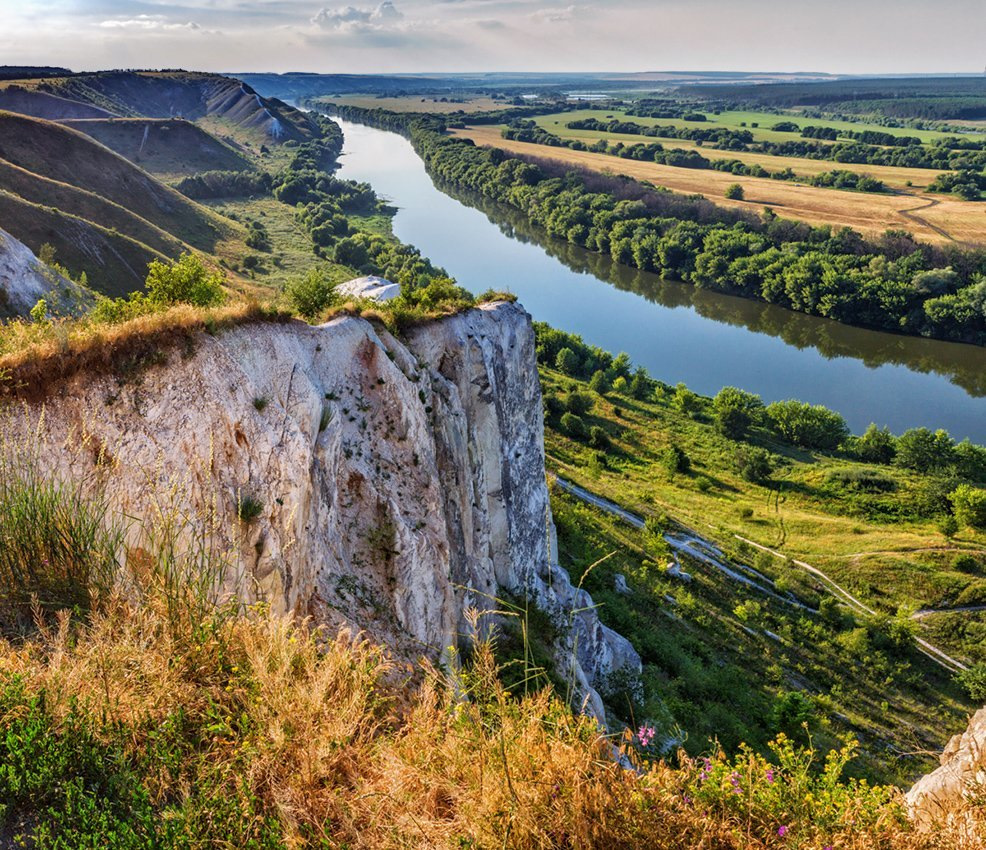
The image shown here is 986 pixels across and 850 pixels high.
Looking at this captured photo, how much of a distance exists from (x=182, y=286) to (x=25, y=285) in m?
12.3

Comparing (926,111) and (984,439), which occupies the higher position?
(926,111)

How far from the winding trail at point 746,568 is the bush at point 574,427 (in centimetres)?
710

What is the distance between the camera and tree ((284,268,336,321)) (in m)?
9.43

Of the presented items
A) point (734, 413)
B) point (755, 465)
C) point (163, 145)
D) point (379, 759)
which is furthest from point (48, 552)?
point (163, 145)

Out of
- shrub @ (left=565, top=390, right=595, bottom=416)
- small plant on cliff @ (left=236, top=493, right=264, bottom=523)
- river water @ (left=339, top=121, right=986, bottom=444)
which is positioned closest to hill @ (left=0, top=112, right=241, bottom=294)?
shrub @ (left=565, top=390, right=595, bottom=416)

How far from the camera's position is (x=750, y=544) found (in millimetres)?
23609

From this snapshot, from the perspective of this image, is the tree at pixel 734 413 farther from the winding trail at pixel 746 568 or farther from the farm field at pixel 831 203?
the farm field at pixel 831 203

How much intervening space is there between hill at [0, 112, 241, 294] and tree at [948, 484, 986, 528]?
37912 mm

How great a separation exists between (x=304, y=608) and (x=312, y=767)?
3.81 meters

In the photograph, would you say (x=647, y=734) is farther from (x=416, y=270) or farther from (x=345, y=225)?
(x=345, y=225)

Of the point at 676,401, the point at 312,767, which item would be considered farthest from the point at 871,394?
the point at 312,767

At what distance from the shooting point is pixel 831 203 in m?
67.4

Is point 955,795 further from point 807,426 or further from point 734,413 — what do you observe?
point 807,426

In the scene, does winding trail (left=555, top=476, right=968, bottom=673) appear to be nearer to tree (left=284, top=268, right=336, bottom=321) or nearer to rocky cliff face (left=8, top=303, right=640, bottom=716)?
rocky cliff face (left=8, top=303, right=640, bottom=716)
